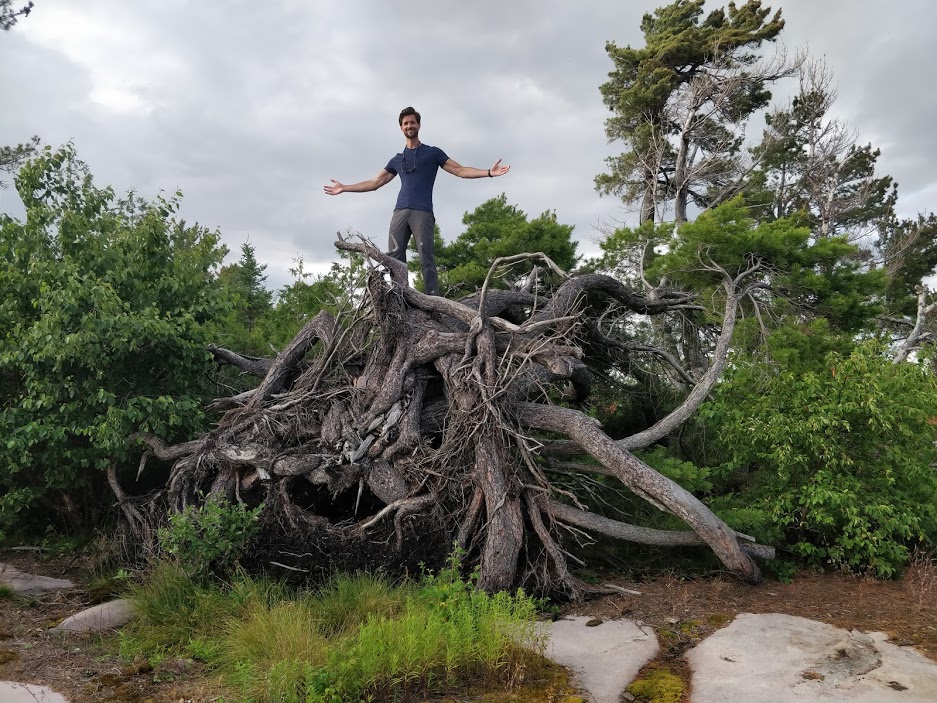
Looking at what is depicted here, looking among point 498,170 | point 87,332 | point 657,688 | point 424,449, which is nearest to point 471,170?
point 498,170

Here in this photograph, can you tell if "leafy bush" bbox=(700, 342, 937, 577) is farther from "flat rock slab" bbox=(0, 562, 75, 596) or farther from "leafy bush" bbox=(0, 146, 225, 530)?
"flat rock slab" bbox=(0, 562, 75, 596)

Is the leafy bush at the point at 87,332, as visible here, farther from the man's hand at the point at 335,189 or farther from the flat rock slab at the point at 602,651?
the flat rock slab at the point at 602,651

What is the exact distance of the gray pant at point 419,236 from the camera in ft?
28.3

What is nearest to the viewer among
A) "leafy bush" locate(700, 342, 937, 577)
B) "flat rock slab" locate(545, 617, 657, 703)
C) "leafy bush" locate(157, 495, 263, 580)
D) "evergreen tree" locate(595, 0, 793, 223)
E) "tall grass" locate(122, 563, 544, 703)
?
"tall grass" locate(122, 563, 544, 703)

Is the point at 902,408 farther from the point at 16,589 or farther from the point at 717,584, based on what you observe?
the point at 16,589

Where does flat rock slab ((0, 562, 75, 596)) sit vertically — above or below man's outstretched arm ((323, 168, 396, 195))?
below

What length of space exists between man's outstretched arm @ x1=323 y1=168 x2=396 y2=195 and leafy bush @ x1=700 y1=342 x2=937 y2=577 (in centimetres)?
513

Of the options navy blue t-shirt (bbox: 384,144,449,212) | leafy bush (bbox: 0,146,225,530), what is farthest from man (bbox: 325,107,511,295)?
leafy bush (bbox: 0,146,225,530)

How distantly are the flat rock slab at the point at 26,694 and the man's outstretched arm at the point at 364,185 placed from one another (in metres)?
6.02

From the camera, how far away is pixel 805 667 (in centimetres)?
463

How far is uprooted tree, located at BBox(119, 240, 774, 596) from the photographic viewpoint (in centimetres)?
667

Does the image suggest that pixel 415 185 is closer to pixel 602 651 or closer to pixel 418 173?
pixel 418 173

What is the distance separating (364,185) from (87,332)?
12.5 ft

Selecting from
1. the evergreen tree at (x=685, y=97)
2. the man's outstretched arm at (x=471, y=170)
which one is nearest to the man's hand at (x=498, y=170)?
the man's outstretched arm at (x=471, y=170)
